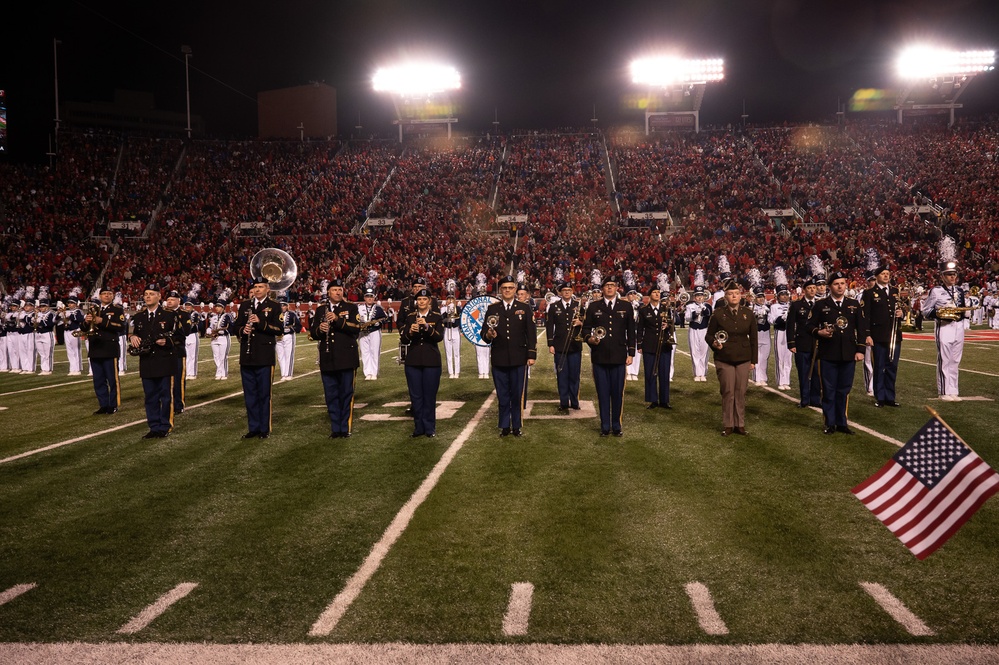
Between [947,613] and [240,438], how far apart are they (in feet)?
24.4

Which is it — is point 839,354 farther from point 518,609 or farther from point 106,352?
point 106,352

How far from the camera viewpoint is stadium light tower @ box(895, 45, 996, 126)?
4738 centimetres

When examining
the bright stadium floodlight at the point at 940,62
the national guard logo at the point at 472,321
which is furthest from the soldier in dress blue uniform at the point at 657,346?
the bright stadium floodlight at the point at 940,62

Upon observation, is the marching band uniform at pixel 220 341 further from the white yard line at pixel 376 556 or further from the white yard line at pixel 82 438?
the white yard line at pixel 376 556

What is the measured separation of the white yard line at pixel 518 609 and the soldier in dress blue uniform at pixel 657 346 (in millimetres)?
6620

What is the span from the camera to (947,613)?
3432mm

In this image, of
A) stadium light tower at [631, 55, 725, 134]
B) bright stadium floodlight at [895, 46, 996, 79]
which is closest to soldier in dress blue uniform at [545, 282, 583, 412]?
stadium light tower at [631, 55, 725, 134]

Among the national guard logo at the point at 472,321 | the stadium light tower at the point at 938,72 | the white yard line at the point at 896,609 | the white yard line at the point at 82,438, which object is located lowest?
the white yard line at the point at 82,438

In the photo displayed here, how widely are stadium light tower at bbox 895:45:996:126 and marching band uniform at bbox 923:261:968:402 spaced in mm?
46720

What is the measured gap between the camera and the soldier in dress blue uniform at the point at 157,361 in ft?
27.2

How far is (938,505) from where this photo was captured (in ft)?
10.9

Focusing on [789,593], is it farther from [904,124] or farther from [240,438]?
[904,124]

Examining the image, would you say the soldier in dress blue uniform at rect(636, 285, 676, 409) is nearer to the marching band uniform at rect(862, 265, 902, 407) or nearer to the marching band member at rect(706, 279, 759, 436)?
the marching band member at rect(706, 279, 759, 436)

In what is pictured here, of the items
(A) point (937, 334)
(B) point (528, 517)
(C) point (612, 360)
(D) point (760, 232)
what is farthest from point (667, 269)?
(B) point (528, 517)
